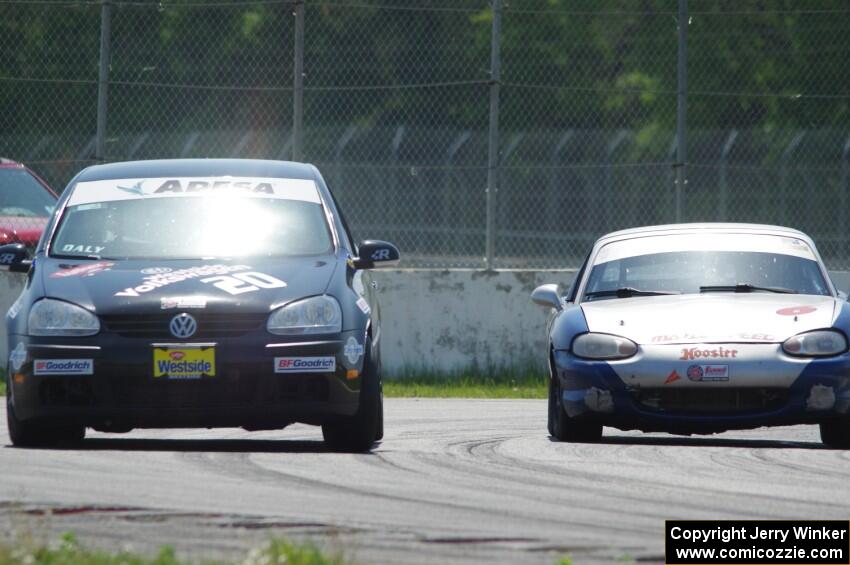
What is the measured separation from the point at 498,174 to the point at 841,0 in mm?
4283

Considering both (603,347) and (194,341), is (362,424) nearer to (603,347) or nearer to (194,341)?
(194,341)

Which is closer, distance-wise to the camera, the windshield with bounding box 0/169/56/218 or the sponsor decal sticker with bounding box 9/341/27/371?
the sponsor decal sticker with bounding box 9/341/27/371

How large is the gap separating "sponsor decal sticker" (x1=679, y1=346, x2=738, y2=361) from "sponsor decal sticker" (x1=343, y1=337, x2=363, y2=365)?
1745 millimetres

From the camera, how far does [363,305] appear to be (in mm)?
9602

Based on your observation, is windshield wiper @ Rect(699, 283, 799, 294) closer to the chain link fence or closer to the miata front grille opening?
the miata front grille opening

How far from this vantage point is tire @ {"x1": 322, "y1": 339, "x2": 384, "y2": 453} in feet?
30.6

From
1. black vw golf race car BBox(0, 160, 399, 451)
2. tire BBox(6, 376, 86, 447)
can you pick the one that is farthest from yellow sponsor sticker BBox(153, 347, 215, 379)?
tire BBox(6, 376, 86, 447)

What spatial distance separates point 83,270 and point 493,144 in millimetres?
6892

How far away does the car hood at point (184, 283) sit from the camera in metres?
9.12

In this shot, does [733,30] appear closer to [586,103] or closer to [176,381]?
[586,103]

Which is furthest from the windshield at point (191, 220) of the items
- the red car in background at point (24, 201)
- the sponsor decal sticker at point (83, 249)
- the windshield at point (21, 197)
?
the windshield at point (21, 197)

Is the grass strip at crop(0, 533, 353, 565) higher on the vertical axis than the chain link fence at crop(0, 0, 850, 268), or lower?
lower

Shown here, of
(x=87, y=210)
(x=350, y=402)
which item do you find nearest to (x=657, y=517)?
(x=350, y=402)

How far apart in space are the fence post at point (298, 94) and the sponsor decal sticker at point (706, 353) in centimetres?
681
